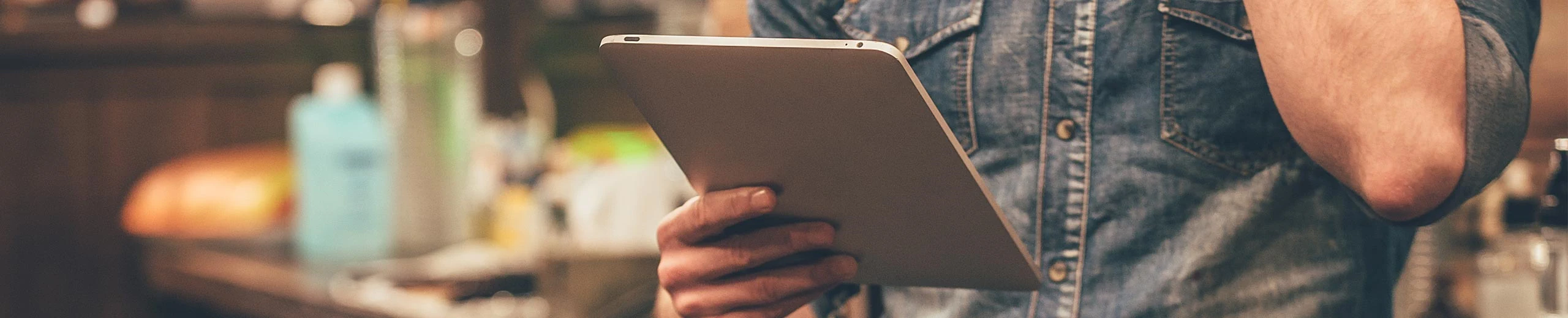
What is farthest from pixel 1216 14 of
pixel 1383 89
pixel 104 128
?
pixel 104 128

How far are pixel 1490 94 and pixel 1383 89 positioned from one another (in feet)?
0.20

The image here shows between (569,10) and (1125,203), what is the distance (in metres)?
2.17

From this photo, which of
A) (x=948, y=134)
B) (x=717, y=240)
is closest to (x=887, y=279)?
(x=717, y=240)

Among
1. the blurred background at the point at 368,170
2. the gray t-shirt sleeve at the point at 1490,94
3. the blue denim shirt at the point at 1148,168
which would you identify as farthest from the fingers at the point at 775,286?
the blurred background at the point at 368,170

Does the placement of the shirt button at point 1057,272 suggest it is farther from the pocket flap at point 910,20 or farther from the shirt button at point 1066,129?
the pocket flap at point 910,20

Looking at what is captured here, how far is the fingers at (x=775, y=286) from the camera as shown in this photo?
2.94 ft

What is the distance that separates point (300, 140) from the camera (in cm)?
318

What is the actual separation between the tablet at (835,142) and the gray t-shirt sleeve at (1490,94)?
277mm

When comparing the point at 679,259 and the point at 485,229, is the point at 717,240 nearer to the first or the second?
the point at 679,259

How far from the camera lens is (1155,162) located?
0.94 metres

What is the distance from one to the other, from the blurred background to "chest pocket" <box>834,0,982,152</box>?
1.89ft

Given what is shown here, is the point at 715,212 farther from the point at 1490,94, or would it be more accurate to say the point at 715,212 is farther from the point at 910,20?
the point at 1490,94

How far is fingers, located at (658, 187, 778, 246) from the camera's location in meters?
0.83

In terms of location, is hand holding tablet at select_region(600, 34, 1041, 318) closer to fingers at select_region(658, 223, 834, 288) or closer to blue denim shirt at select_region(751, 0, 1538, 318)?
fingers at select_region(658, 223, 834, 288)
